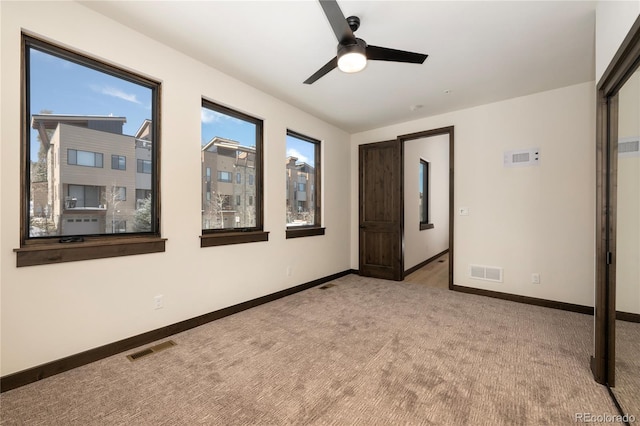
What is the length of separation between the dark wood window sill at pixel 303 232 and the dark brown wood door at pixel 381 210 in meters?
1.06

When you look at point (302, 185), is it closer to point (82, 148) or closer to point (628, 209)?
point (82, 148)

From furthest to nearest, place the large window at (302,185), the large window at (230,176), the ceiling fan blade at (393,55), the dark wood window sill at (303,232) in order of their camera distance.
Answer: the large window at (302,185), the dark wood window sill at (303,232), the large window at (230,176), the ceiling fan blade at (393,55)

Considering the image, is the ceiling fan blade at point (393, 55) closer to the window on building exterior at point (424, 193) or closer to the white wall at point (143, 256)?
the white wall at point (143, 256)

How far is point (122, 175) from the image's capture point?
2.47 m

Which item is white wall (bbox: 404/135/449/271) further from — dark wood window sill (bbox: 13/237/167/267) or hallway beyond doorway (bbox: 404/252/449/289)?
dark wood window sill (bbox: 13/237/167/267)

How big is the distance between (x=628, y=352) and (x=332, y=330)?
2138 millimetres

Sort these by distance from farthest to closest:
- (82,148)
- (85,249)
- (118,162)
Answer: (118,162) < (82,148) < (85,249)

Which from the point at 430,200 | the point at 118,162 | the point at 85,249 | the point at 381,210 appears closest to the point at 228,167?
the point at 118,162

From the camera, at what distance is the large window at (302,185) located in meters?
4.20

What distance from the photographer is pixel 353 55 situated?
196cm

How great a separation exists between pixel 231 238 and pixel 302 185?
1.67 metres

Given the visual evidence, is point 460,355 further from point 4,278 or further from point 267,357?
point 4,278

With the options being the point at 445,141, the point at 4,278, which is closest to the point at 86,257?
the point at 4,278

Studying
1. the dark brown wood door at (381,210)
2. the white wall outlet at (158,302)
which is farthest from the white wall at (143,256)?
the dark brown wood door at (381,210)
